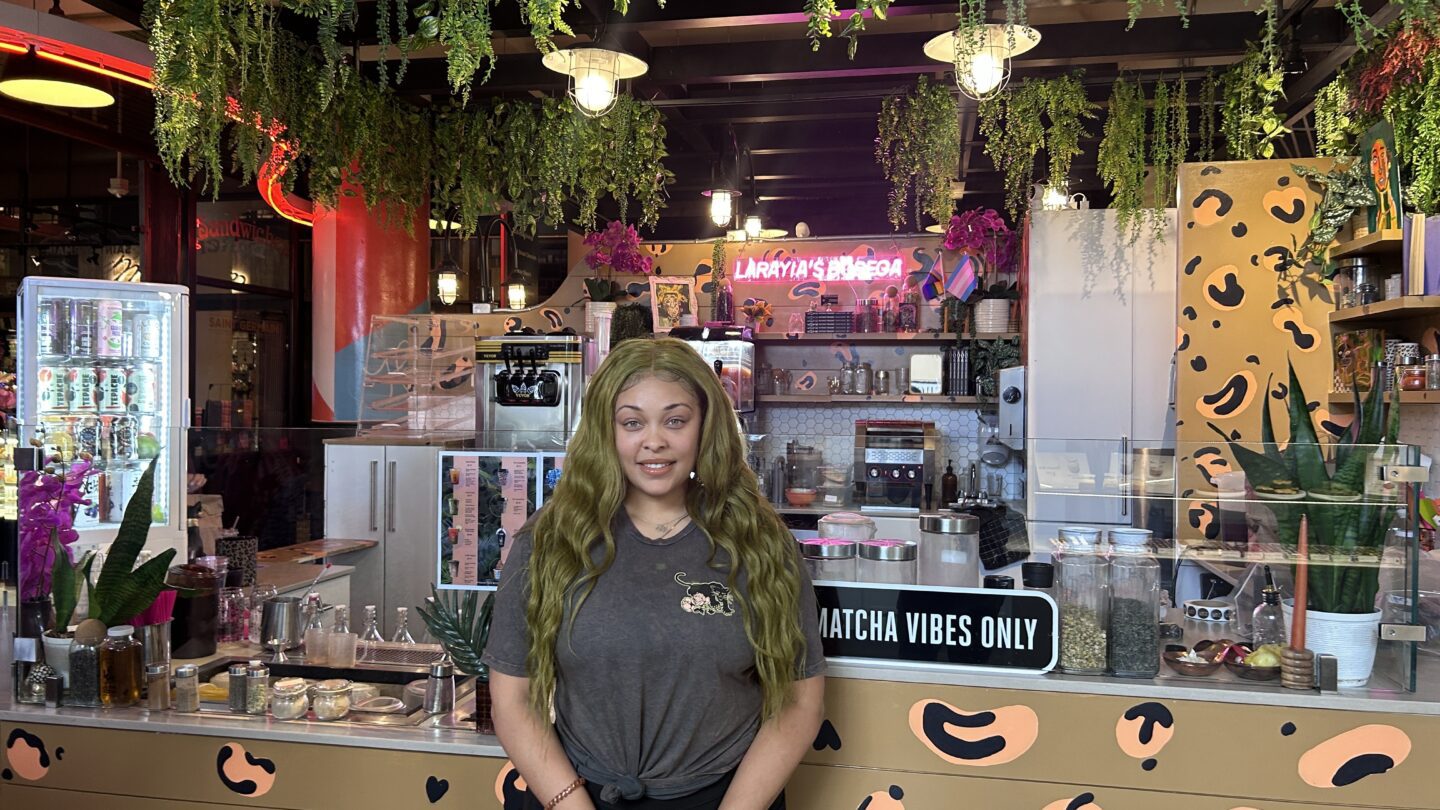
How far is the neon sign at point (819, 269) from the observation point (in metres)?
8.62

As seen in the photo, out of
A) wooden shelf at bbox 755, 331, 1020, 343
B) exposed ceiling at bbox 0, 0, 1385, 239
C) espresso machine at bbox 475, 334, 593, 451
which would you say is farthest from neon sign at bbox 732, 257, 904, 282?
espresso machine at bbox 475, 334, 593, 451

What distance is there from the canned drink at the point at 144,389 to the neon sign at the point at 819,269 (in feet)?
15.7

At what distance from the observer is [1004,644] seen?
98.7 inches

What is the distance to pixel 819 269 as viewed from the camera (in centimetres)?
875

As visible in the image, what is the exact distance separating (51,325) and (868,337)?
5.60 meters

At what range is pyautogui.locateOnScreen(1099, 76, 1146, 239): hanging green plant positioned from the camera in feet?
19.2

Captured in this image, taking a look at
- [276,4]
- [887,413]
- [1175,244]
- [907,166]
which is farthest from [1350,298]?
[276,4]

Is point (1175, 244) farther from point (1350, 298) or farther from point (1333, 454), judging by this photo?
point (1333, 454)

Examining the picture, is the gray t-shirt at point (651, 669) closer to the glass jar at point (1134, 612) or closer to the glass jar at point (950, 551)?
the glass jar at point (950, 551)

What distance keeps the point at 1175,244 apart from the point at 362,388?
5721mm

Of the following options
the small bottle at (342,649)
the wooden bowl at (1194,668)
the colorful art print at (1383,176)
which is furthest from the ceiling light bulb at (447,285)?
the wooden bowl at (1194,668)

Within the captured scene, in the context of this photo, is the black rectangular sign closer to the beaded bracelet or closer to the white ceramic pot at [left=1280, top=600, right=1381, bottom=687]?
the white ceramic pot at [left=1280, top=600, right=1381, bottom=687]

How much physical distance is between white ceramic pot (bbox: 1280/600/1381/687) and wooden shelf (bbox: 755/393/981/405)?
5597 mm

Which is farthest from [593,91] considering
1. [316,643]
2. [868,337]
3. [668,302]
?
[868,337]
